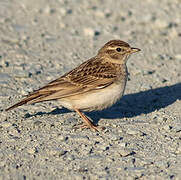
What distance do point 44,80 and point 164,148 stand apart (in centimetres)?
379

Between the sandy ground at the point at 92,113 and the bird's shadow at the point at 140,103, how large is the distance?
20 millimetres

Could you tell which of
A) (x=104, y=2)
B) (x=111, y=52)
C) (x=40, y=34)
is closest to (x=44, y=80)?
(x=111, y=52)

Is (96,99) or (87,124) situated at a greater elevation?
(96,99)

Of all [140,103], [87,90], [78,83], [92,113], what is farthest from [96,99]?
[140,103]

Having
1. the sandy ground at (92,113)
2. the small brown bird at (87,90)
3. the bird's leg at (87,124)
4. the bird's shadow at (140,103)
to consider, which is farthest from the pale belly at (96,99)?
the bird's shadow at (140,103)

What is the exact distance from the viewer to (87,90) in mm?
8320

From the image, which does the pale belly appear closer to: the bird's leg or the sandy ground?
the bird's leg

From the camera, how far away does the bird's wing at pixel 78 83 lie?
8.02m

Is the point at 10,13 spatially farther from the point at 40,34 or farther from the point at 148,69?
the point at 148,69

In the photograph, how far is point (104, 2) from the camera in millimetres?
15945

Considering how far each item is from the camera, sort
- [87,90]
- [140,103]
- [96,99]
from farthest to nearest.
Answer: [140,103], [87,90], [96,99]

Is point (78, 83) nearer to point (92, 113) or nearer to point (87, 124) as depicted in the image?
point (87, 124)

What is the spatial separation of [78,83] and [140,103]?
1861 millimetres

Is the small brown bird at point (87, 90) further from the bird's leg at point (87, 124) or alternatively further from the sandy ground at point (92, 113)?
the sandy ground at point (92, 113)
